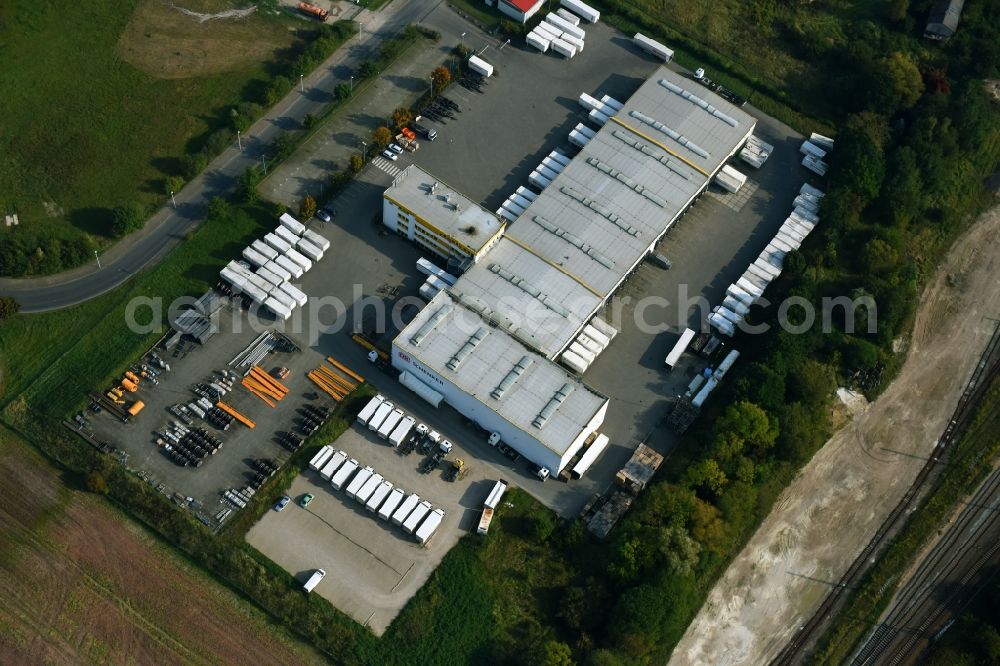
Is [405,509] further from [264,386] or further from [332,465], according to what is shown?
[264,386]

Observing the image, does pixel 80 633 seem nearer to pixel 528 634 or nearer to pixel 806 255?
pixel 528 634

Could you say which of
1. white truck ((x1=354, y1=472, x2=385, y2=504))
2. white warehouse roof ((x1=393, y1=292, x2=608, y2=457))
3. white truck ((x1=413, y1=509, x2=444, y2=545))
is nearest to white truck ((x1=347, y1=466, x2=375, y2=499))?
white truck ((x1=354, y1=472, x2=385, y2=504))

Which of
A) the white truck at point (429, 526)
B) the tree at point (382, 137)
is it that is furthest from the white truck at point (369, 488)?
the tree at point (382, 137)

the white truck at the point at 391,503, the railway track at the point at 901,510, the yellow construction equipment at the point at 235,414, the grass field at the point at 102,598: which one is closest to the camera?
the grass field at the point at 102,598

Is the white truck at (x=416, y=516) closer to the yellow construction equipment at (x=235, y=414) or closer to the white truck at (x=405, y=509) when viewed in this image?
the white truck at (x=405, y=509)

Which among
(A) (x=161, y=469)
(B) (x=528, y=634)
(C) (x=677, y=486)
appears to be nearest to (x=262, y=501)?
(A) (x=161, y=469)
